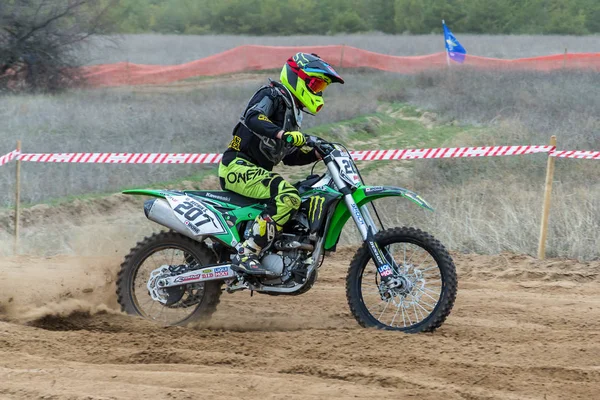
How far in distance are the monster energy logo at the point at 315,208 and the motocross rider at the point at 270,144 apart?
109mm

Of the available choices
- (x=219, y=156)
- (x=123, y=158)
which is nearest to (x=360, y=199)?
(x=219, y=156)

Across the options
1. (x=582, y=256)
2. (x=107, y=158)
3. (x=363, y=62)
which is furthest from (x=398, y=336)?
(x=363, y=62)

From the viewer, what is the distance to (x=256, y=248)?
6.33 meters

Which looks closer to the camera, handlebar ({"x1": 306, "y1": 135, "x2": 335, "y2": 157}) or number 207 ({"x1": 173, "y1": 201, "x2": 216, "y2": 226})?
handlebar ({"x1": 306, "y1": 135, "x2": 335, "y2": 157})

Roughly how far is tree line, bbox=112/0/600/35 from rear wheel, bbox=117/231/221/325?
48870 millimetres

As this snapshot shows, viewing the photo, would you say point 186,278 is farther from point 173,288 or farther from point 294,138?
point 294,138

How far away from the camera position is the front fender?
6070mm

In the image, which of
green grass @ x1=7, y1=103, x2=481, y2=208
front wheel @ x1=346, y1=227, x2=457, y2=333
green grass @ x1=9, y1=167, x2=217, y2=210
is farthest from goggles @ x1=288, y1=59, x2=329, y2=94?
green grass @ x1=7, y1=103, x2=481, y2=208

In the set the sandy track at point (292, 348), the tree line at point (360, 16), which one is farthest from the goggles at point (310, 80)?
the tree line at point (360, 16)

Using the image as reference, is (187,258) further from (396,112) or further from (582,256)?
(396,112)

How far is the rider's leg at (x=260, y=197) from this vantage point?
20.4 feet

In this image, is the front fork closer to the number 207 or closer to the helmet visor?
the helmet visor

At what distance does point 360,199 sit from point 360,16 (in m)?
53.3

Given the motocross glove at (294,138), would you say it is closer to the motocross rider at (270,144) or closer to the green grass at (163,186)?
the motocross rider at (270,144)
